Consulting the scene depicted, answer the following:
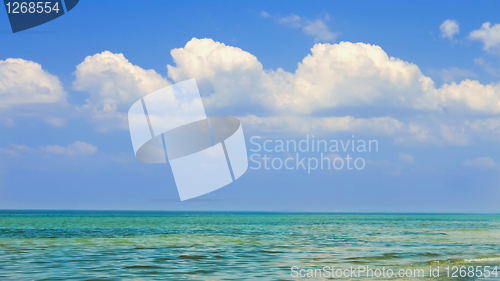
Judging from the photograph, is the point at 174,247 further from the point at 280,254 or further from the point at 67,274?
the point at 67,274

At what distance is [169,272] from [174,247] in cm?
1224

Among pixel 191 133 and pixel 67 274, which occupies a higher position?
pixel 191 133

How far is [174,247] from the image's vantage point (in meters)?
34.1

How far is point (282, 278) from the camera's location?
20.5 metres

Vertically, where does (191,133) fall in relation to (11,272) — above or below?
above

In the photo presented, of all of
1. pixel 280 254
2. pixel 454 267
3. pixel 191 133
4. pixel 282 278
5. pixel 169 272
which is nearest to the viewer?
pixel 282 278

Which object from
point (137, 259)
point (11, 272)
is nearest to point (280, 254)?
point (137, 259)

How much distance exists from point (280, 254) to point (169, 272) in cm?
905

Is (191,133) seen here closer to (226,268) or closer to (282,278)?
(226,268)

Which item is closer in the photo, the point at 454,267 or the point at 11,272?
the point at 11,272

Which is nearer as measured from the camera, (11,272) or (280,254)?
(11,272)

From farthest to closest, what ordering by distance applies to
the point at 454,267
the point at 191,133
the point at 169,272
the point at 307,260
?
the point at 191,133, the point at 307,260, the point at 454,267, the point at 169,272

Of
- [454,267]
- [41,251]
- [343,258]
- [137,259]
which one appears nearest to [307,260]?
[343,258]

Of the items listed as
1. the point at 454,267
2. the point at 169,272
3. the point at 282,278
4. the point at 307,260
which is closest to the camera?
the point at 282,278
